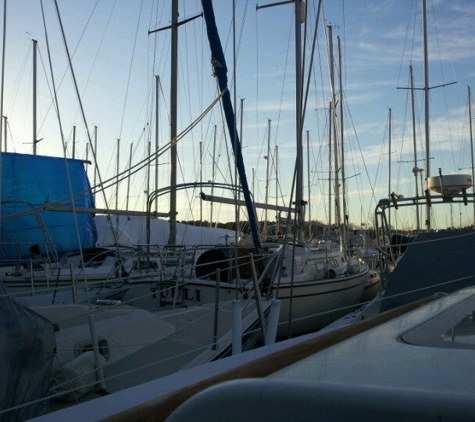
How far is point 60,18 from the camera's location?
573 cm

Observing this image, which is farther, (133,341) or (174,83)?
(174,83)

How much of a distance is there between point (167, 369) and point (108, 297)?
3.75 m

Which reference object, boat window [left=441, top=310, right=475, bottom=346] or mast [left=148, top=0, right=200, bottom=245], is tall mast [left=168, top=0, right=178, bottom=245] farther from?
boat window [left=441, top=310, right=475, bottom=346]

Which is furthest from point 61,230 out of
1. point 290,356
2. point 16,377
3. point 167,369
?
point 290,356

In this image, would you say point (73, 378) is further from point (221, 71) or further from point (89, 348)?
point (221, 71)

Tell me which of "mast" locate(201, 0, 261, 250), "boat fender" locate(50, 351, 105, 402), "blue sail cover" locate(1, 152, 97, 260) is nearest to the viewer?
"boat fender" locate(50, 351, 105, 402)

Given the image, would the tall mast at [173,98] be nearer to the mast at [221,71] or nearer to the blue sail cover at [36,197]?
the blue sail cover at [36,197]

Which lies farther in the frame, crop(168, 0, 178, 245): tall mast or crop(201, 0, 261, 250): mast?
crop(168, 0, 178, 245): tall mast

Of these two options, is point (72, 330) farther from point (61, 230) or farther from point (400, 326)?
point (61, 230)

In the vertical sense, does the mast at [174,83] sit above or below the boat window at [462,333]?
above

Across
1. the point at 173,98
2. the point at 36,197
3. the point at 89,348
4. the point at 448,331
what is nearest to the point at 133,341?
the point at 89,348

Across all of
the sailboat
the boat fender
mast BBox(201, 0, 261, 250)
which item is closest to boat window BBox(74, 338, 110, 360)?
the sailboat

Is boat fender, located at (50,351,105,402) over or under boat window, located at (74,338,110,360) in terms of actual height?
under

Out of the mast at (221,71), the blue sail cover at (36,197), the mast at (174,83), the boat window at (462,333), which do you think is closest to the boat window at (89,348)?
the mast at (221,71)
